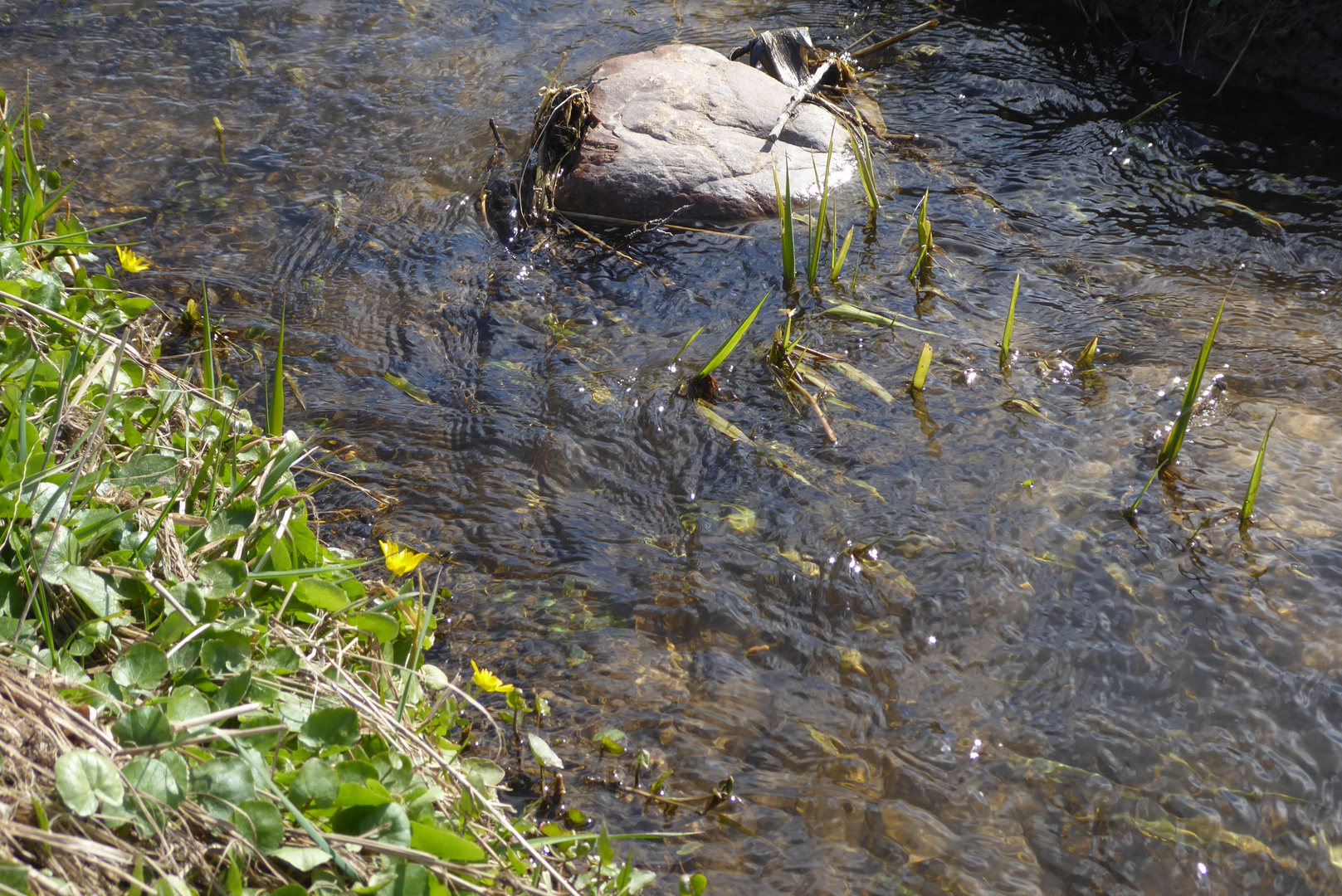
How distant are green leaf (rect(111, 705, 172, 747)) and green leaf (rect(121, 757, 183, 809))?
5cm

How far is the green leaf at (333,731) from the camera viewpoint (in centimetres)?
161

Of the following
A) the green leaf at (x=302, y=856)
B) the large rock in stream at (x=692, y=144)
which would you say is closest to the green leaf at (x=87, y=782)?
the green leaf at (x=302, y=856)

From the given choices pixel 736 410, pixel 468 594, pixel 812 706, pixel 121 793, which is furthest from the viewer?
pixel 736 410

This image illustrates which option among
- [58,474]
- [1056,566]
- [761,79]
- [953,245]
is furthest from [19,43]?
[1056,566]

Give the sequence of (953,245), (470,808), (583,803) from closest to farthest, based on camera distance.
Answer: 1. (470,808)
2. (583,803)
3. (953,245)

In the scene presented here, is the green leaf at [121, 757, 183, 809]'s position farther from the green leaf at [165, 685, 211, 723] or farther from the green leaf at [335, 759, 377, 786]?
the green leaf at [335, 759, 377, 786]

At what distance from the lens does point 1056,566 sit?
2.63 meters

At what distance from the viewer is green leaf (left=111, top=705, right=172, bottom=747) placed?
4.60ft

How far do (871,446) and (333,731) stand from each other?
6.68 ft

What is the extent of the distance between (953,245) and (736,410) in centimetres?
153

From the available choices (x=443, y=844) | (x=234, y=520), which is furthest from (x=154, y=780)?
(x=234, y=520)

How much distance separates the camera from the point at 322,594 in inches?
77.1

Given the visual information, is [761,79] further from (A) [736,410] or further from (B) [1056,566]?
Answer: (B) [1056,566]

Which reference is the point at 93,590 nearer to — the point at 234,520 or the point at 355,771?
the point at 234,520
